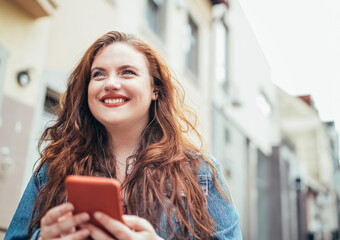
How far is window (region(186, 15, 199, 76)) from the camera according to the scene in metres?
8.67

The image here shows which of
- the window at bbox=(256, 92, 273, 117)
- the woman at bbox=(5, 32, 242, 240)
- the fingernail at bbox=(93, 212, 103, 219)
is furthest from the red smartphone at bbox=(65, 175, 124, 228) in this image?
the window at bbox=(256, 92, 273, 117)

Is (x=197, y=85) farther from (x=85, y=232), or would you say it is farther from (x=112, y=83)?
(x=85, y=232)

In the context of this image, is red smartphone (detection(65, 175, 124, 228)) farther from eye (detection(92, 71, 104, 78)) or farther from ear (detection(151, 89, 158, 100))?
ear (detection(151, 89, 158, 100))

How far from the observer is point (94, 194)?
1.08 m

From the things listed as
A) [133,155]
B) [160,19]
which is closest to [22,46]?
[133,155]

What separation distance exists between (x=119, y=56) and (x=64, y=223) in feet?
2.57

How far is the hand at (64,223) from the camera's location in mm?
1131

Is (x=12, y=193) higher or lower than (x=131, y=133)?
lower

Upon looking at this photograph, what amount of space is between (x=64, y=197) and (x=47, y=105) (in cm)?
315

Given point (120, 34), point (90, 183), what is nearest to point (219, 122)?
point (120, 34)

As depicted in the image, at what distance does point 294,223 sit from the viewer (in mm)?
15969

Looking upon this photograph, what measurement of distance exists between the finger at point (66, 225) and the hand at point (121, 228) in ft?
0.11

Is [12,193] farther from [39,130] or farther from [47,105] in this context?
[47,105]

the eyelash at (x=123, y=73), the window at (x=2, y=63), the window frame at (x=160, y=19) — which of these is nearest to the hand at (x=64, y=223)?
the eyelash at (x=123, y=73)
